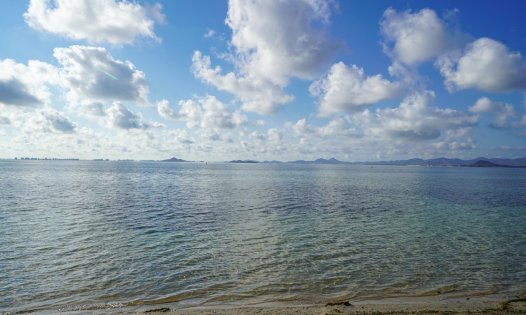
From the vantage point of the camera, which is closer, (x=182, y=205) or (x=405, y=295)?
(x=405, y=295)

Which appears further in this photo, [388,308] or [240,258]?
[240,258]

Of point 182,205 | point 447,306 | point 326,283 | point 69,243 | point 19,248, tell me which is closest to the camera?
point 447,306

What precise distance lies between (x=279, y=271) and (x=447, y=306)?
8.63m

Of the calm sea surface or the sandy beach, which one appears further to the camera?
the calm sea surface

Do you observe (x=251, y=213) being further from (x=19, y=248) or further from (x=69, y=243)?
(x=19, y=248)

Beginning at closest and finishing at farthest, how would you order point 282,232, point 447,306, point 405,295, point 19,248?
point 447,306 < point 405,295 < point 19,248 < point 282,232

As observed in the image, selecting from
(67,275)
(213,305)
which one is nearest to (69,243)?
(67,275)

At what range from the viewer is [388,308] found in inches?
552

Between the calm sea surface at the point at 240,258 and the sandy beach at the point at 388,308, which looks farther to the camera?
the calm sea surface at the point at 240,258

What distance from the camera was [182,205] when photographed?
49.2m

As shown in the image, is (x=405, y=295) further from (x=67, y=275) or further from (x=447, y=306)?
(x=67, y=275)

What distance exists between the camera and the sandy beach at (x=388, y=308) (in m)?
13.6

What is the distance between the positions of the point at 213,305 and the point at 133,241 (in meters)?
13.7

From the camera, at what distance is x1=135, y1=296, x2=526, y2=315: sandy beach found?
13.6 m
